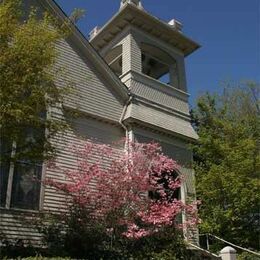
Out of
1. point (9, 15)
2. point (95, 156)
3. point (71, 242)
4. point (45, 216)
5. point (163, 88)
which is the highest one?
point (163, 88)

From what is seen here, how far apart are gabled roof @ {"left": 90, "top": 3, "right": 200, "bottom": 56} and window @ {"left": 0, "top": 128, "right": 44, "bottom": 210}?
935 centimetres

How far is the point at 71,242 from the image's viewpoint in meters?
12.9

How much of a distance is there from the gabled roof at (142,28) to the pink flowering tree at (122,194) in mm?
7656

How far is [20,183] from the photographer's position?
1366cm

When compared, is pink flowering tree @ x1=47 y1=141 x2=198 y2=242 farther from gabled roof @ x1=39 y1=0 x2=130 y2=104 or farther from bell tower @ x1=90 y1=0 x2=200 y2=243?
gabled roof @ x1=39 y1=0 x2=130 y2=104

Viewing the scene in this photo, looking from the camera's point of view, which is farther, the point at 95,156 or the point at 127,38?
the point at 127,38

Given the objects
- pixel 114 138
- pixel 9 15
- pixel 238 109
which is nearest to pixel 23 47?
pixel 9 15

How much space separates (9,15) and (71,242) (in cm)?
679

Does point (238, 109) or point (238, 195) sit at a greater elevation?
point (238, 109)

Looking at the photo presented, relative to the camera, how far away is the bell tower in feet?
59.3

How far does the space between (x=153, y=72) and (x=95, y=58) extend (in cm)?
700

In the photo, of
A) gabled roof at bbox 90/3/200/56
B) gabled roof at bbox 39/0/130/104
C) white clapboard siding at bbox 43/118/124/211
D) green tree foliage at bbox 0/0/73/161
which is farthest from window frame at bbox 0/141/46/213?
gabled roof at bbox 90/3/200/56

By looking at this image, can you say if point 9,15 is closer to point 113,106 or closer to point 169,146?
point 113,106

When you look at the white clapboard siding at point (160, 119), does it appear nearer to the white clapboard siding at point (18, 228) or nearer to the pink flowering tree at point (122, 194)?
the pink flowering tree at point (122, 194)
